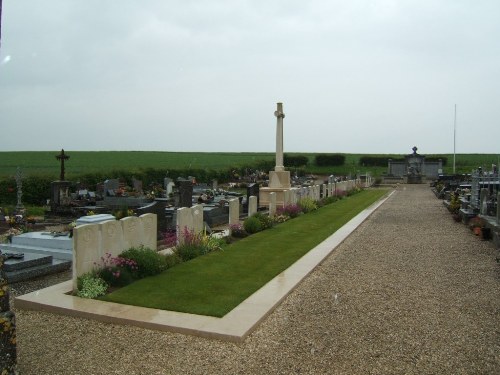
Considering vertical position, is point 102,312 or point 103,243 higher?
point 103,243

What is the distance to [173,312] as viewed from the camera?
6.21m

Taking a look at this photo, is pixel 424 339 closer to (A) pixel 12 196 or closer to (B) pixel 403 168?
(A) pixel 12 196

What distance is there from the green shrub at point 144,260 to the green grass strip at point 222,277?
178mm

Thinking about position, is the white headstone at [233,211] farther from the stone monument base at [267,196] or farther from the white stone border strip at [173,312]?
the stone monument base at [267,196]

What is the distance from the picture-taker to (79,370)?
4.66m

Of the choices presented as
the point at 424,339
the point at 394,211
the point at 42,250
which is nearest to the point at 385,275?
the point at 424,339

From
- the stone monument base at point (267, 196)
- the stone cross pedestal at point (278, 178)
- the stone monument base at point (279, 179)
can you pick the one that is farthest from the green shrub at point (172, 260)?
the stone monument base at point (279, 179)

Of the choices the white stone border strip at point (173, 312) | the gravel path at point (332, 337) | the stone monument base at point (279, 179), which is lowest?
the gravel path at point (332, 337)

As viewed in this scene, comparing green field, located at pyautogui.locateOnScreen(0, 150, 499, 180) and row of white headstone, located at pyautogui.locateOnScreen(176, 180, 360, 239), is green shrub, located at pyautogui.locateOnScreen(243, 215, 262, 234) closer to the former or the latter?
row of white headstone, located at pyautogui.locateOnScreen(176, 180, 360, 239)

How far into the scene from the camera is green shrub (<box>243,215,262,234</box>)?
1335 centimetres

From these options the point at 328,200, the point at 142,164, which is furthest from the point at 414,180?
the point at 142,164

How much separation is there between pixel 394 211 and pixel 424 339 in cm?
1552

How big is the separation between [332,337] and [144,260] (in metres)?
3.67

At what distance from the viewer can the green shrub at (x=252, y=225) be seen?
13.4 m
